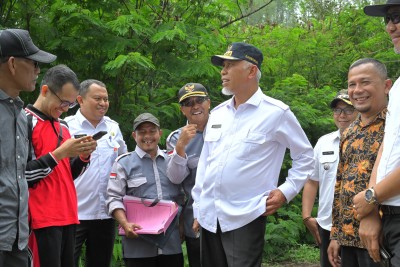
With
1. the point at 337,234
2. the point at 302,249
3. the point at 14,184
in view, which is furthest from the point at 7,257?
the point at 302,249

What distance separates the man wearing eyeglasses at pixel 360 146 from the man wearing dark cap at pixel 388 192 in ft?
1.73

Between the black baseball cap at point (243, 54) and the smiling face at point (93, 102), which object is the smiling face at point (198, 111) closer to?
the smiling face at point (93, 102)

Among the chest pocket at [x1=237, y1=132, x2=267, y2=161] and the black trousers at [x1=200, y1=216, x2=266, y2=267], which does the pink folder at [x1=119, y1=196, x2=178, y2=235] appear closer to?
the black trousers at [x1=200, y1=216, x2=266, y2=267]

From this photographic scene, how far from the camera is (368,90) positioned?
420 centimetres

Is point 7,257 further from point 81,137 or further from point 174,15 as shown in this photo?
point 174,15

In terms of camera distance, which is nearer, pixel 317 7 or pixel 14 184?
pixel 14 184

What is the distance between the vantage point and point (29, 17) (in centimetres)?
755

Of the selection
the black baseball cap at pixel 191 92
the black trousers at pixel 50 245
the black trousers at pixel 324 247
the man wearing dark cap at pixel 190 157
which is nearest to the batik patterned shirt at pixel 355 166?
the black trousers at pixel 324 247

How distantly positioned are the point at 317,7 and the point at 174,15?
27.8 feet

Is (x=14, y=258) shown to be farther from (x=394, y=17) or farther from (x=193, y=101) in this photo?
(x=394, y=17)

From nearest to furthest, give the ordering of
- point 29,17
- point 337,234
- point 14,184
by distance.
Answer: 1. point 14,184
2. point 337,234
3. point 29,17

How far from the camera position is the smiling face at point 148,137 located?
18.8 ft

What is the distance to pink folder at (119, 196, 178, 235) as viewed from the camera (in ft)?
17.9

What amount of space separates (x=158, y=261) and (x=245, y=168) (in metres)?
1.73
